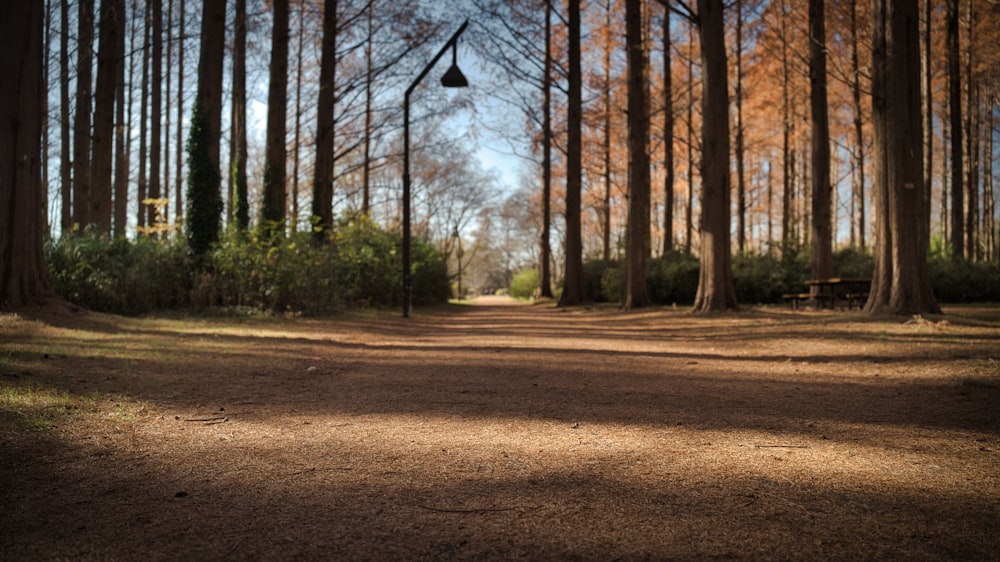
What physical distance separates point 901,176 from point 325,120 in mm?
14198

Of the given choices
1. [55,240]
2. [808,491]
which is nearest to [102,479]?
[808,491]

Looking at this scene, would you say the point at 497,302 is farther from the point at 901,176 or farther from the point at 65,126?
the point at 901,176

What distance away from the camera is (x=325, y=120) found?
18172 millimetres

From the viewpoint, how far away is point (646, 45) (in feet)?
72.2

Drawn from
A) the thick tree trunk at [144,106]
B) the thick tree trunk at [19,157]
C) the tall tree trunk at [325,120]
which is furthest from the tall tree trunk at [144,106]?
the thick tree trunk at [19,157]

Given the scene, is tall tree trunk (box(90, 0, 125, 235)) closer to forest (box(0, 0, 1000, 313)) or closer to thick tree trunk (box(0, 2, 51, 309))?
forest (box(0, 0, 1000, 313))

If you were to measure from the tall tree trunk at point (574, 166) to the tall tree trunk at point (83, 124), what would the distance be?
1387 cm

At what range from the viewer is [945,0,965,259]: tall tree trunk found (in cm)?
1941

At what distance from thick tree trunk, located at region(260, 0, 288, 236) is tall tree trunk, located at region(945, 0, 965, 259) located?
19294mm

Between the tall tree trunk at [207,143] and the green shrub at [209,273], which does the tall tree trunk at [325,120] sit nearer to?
the green shrub at [209,273]

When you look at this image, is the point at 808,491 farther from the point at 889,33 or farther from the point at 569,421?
the point at 889,33

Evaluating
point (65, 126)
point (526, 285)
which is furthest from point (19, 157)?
point (526, 285)

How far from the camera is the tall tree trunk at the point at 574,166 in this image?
21.1 m

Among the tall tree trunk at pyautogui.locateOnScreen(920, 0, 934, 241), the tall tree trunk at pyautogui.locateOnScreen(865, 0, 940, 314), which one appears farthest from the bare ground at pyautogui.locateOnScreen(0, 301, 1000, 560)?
the tall tree trunk at pyautogui.locateOnScreen(920, 0, 934, 241)
